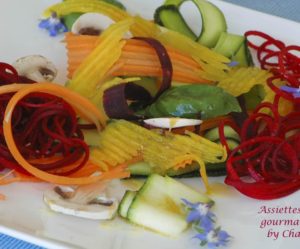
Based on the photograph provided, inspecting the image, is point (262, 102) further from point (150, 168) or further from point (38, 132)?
point (38, 132)

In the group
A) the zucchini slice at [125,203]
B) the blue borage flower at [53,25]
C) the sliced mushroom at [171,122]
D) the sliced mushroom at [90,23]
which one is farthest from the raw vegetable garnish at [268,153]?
the blue borage flower at [53,25]

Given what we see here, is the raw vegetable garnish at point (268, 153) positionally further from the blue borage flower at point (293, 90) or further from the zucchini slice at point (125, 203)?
the zucchini slice at point (125, 203)

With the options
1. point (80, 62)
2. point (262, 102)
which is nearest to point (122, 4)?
point (80, 62)

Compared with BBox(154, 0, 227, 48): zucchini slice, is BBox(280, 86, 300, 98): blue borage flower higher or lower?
lower

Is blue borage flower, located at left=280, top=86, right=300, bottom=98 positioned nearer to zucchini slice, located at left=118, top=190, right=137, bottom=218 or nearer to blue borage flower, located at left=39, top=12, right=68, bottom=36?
zucchini slice, located at left=118, top=190, right=137, bottom=218

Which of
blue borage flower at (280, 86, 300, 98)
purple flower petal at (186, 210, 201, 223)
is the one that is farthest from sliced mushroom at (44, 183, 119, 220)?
blue borage flower at (280, 86, 300, 98)

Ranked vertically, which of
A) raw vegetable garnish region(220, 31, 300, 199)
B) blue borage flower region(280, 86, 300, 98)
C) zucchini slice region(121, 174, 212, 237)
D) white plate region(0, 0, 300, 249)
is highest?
blue borage flower region(280, 86, 300, 98)
